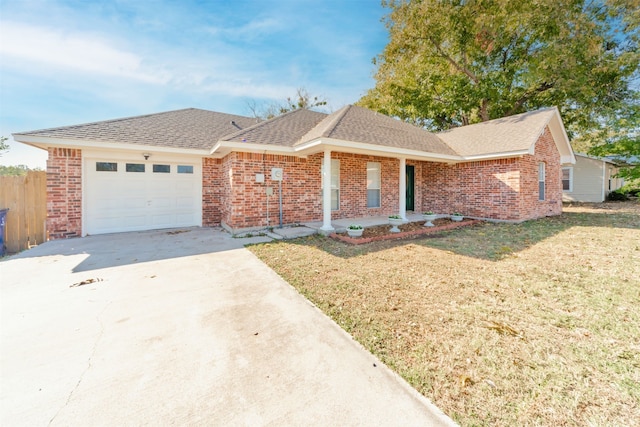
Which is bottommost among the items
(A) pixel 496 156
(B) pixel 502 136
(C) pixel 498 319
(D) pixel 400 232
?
(C) pixel 498 319

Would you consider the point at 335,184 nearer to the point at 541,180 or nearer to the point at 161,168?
the point at 161,168

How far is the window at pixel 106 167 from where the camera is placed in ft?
26.2

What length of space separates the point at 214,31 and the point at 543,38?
60.4ft

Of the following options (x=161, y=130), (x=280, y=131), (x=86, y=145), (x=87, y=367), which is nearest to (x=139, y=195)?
(x=86, y=145)

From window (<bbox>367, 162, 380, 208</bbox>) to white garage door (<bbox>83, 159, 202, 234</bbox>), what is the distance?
666cm

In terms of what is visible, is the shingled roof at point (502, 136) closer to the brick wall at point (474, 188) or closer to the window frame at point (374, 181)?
the brick wall at point (474, 188)

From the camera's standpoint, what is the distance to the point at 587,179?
18281mm

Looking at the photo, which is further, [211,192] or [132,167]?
[211,192]

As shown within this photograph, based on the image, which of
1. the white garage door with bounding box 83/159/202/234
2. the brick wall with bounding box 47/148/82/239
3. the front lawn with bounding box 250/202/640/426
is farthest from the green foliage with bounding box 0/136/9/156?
the front lawn with bounding box 250/202/640/426

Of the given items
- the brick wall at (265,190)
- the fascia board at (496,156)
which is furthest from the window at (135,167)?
the fascia board at (496,156)

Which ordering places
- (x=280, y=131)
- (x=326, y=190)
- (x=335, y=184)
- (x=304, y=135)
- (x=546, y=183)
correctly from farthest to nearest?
(x=546, y=183) < (x=335, y=184) < (x=304, y=135) < (x=280, y=131) < (x=326, y=190)

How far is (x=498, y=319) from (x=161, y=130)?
1095 cm

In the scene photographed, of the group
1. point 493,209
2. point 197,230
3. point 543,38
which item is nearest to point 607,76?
point 543,38

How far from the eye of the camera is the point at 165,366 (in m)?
2.26
